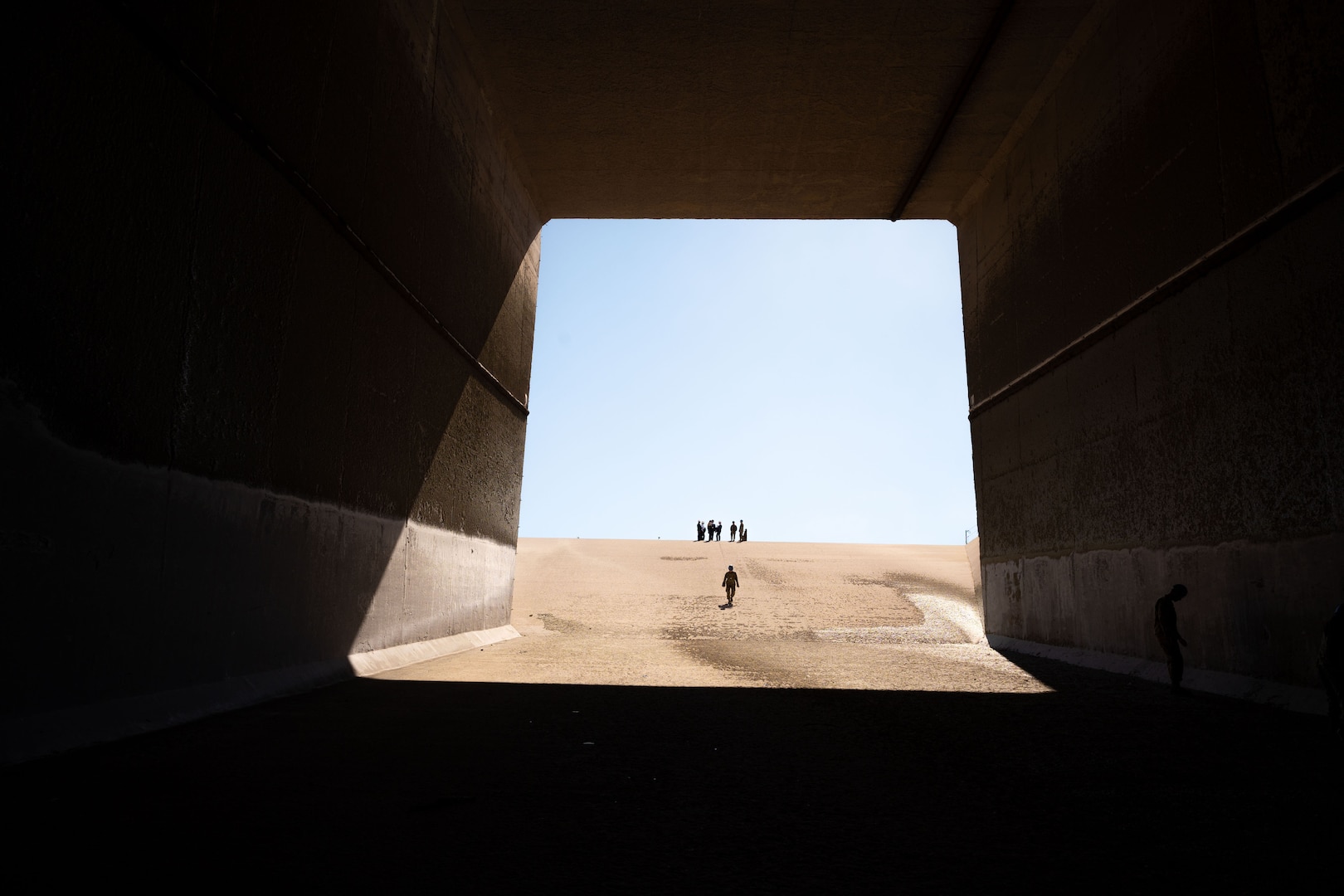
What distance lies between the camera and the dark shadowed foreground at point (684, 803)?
2988 millimetres

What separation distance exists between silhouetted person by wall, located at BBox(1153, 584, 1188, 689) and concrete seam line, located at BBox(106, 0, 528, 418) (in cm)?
1006

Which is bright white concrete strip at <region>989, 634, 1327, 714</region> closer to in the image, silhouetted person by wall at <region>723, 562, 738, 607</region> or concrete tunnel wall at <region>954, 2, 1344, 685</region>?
concrete tunnel wall at <region>954, 2, 1344, 685</region>

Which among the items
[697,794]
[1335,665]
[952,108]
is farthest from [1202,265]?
[697,794]

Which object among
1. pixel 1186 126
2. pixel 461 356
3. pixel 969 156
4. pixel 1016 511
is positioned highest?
pixel 969 156

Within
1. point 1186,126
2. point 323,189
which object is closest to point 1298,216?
point 1186,126

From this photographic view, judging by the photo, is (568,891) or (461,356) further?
(461,356)

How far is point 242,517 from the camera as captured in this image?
6.88 metres

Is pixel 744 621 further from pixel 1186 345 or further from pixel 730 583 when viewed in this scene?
pixel 1186 345

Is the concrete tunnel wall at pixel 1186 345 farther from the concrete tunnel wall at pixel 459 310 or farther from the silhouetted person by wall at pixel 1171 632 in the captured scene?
the silhouetted person by wall at pixel 1171 632

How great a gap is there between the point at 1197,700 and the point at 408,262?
10682mm

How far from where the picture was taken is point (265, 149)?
699 cm

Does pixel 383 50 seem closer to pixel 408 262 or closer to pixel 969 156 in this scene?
pixel 408 262

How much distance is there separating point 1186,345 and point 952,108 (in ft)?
22.7

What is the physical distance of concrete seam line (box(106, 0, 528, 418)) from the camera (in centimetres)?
546
